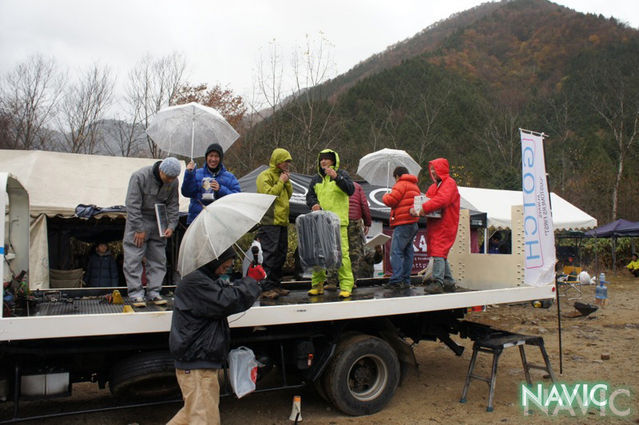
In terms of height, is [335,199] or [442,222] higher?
[335,199]

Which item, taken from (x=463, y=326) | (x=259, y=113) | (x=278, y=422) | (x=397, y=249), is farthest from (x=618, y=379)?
(x=259, y=113)

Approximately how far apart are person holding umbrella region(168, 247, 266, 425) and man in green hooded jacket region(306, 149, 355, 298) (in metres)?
1.97

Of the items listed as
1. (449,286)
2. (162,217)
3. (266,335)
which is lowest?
(266,335)

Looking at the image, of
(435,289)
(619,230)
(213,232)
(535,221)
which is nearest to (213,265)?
(213,232)

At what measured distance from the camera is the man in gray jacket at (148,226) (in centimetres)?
460

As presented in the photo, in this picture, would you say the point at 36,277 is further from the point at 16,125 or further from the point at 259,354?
the point at 16,125

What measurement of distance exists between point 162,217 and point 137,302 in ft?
2.78

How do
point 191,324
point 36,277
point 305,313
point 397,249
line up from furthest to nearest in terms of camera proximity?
point 36,277 → point 397,249 → point 305,313 → point 191,324

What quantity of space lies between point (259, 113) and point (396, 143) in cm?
1355

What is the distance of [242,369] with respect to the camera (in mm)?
3934

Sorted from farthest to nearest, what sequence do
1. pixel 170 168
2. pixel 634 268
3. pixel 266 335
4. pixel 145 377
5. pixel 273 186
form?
pixel 634 268, pixel 273 186, pixel 170 168, pixel 266 335, pixel 145 377

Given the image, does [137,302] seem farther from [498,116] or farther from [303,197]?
[498,116]

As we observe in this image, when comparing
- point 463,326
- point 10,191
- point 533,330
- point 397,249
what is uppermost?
point 10,191

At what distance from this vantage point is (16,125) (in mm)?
22875
